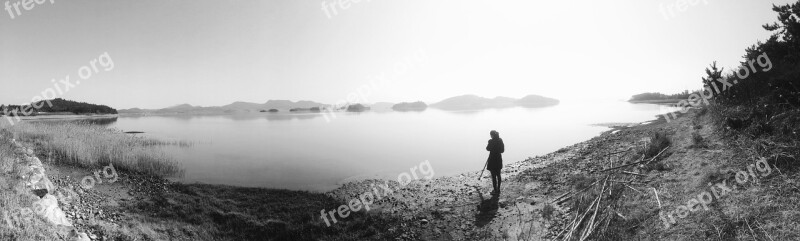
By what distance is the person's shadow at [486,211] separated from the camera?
10.0m

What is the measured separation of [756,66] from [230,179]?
101 ft

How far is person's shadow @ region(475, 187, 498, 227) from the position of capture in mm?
10031

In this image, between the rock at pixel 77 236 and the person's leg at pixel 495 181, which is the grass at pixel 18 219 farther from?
the person's leg at pixel 495 181

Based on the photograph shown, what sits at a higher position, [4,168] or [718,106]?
[718,106]

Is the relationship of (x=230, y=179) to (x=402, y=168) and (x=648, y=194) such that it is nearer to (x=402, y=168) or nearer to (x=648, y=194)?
(x=402, y=168)

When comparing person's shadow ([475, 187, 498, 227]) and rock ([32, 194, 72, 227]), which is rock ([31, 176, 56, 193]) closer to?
rock ([32, 194, 72, 227])

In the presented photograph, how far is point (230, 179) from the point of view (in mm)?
18125

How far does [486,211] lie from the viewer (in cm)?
1084

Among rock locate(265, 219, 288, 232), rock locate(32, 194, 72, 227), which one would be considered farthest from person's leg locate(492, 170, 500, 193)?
rock locate(32, 194, 72, 227)

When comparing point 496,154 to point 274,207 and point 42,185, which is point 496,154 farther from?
point 42,185

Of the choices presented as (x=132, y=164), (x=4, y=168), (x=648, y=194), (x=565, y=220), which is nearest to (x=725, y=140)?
(x=648, y=194)

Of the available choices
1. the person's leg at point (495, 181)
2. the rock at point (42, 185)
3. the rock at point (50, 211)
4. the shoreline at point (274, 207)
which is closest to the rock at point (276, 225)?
the shoreline at point (274, 207)

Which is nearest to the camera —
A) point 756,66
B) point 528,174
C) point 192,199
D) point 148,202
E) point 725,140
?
point 725,140

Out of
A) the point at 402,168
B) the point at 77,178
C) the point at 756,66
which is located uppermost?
the point at 756,66
